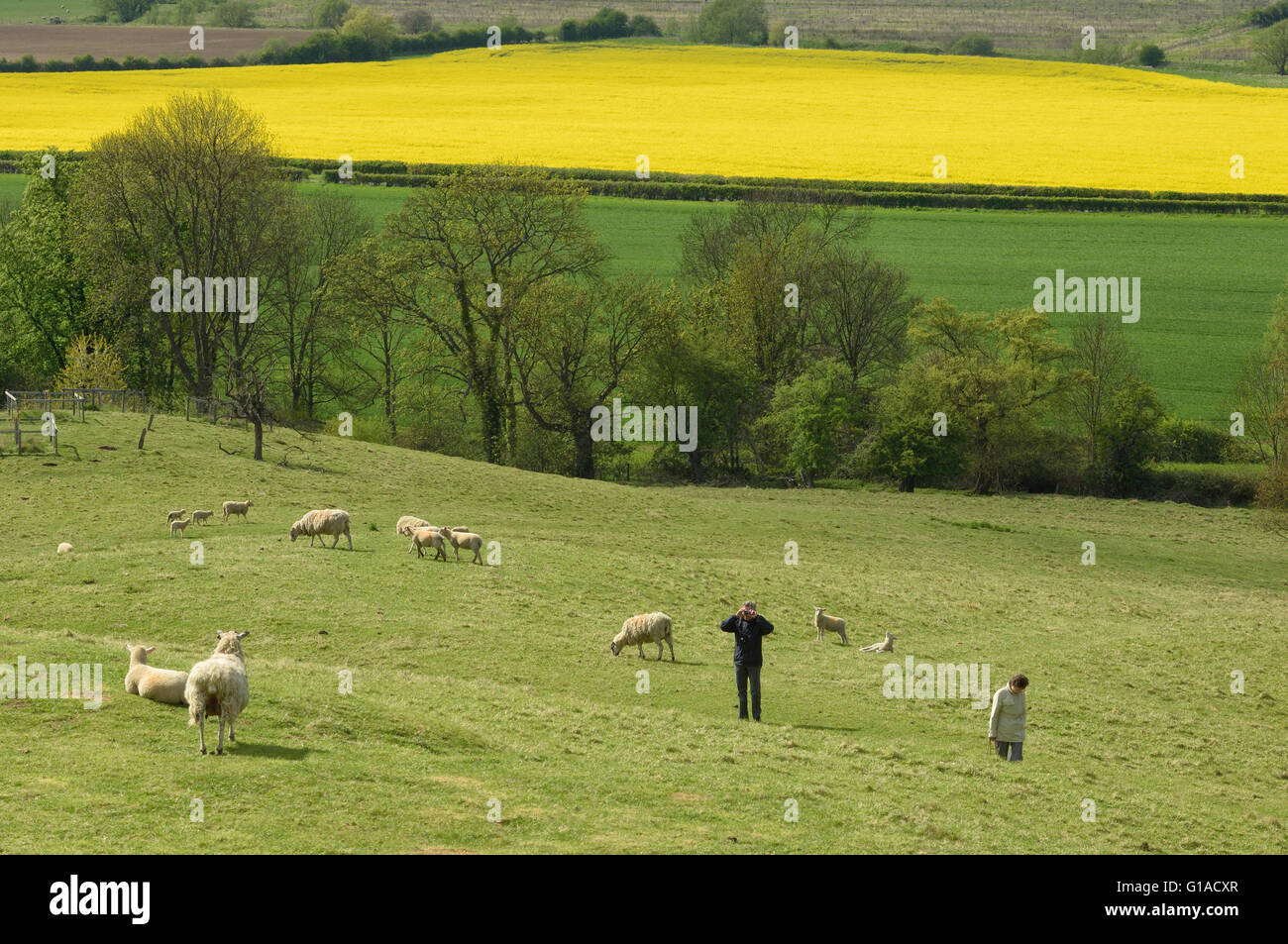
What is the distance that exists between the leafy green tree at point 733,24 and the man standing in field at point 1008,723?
540 feet

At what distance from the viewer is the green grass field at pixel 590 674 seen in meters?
18.5

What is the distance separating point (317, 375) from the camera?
83.2 meters

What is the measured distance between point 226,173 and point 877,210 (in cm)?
5677

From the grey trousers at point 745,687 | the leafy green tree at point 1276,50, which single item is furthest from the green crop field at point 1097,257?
the grey trousers at point 745,687

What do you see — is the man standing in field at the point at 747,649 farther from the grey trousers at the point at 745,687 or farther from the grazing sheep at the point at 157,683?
the grazing sheep at the point at 157,683

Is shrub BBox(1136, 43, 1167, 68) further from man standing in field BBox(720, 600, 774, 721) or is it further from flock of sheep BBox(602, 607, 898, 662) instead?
man standing in field BBox(720, 600, 774, 721)

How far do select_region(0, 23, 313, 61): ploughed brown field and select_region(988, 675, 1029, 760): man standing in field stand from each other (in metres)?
147

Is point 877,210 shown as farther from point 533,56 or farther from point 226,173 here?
point 533,56

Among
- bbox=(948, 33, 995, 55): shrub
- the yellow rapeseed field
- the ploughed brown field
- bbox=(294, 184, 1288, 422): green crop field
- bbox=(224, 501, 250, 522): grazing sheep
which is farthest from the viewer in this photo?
bbox=(948, 33, 995, 55): shrub

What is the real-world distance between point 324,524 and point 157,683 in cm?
1624

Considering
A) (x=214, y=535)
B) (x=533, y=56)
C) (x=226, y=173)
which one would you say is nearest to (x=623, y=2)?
(x=533, y=56)

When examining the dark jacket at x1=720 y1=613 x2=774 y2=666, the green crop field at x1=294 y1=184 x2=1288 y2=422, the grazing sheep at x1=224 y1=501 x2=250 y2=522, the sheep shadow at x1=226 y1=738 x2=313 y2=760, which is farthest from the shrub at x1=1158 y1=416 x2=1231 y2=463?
the sheep shadow at x1=226 y1=738 x2=313 y2=760

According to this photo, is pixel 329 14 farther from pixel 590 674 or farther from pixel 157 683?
pixel 157 683

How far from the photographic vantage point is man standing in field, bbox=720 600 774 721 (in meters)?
24.9
